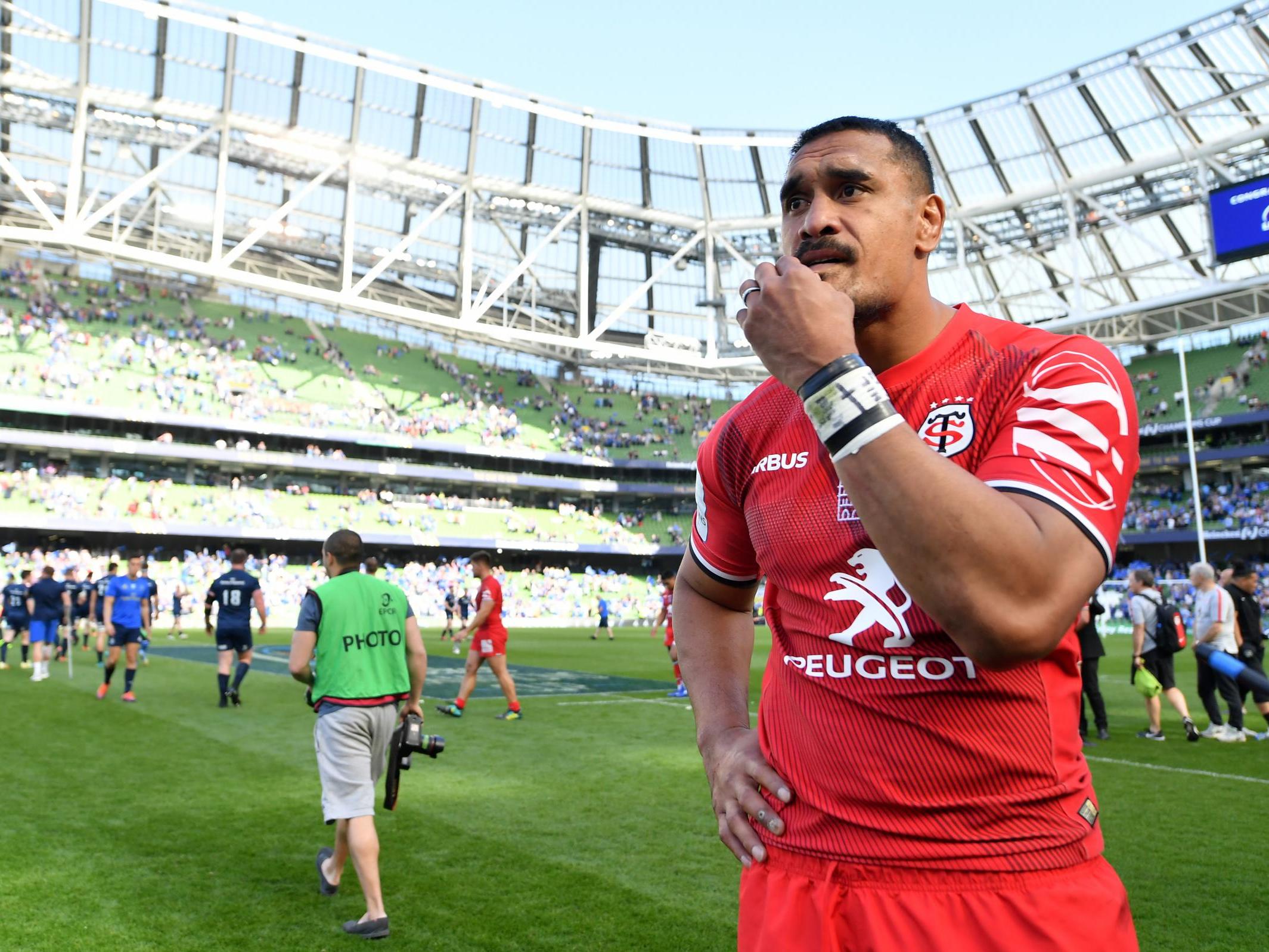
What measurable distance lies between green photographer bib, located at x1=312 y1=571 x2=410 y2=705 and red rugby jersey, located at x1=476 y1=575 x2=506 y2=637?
637 cm

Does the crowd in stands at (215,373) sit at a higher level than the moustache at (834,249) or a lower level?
higher

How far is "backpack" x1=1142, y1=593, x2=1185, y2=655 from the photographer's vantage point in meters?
11.6

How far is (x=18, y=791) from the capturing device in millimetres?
8398

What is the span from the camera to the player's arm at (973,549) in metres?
1.32

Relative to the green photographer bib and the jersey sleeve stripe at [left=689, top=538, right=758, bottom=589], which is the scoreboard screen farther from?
the jersey sleeve stripe at [left=689, top=538, right=758, bottom=589]

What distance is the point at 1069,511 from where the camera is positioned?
138cm

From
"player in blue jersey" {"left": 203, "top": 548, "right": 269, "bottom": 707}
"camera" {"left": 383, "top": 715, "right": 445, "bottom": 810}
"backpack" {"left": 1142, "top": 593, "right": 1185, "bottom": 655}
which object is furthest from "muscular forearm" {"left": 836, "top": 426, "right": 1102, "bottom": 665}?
"player in blue jersey" {"left": 203, "top": 548, "right": 269, "bottom": 707}

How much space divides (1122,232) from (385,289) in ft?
117

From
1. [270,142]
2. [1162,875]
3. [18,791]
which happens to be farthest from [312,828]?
[270,142]

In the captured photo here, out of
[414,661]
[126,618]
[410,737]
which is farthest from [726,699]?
[126,618]

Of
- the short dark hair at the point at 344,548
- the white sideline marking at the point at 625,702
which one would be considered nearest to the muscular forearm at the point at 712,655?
the short dark hair at the point at 344,548

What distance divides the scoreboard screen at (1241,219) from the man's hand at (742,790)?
2860 cm

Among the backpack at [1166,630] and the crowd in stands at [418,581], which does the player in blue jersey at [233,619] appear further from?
→ the crowd in stands at [418,581]

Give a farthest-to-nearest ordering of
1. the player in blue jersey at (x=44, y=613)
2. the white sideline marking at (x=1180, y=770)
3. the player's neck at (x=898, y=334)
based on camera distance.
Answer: the player in blue jersey at (x=44, y=613)
the white sideline marking at (x=1180, y=770)
the player's neck at (x=898, y=334)
